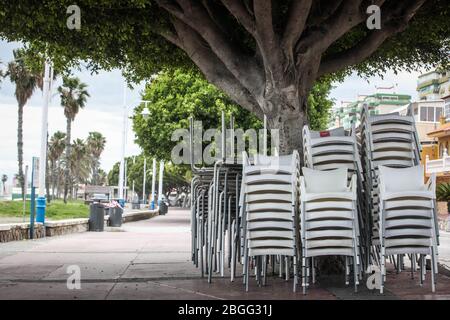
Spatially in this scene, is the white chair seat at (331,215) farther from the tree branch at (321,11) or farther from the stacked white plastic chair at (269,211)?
the tree branch at (321,11)

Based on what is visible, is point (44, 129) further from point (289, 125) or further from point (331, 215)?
point (331, 215)

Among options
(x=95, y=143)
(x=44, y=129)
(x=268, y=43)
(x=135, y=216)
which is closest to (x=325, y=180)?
(x=268, y=43)

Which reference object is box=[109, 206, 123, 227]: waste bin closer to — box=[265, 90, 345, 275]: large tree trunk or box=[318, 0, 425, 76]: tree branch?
box=[318, 0, 425, 76]: tree branch

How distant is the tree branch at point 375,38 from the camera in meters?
8.87

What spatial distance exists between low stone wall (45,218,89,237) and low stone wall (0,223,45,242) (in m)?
0.39

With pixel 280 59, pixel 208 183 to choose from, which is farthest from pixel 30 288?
pixel 280 59

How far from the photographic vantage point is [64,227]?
19.1m

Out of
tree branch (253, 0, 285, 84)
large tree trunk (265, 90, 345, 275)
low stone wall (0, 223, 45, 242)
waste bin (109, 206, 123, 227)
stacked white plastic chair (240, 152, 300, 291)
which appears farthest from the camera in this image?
waste bin (109, 206, 123, 227)

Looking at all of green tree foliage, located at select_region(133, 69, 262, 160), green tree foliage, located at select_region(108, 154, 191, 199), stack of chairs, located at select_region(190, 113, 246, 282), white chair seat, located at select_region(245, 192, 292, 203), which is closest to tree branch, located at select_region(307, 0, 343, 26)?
stack of chairs, located at select_region(190, 113, 246, 282)

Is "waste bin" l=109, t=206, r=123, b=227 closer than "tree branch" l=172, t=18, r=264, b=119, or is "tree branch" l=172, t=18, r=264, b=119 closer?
"tree branch" l=172, t=18, r=264, b=119

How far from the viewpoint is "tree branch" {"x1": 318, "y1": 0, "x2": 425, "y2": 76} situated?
29.1ft

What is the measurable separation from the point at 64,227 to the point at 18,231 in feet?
11.6

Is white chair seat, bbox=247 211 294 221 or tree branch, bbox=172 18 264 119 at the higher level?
tree branch, bbox=172 18 264 119
